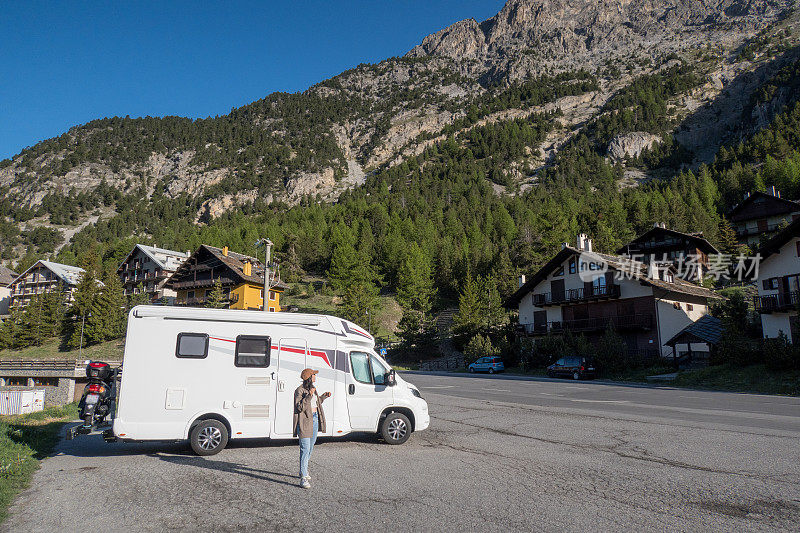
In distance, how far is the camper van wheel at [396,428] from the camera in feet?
32.8

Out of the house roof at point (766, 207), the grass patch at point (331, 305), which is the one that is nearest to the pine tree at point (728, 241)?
the house roof at point (766, 207)

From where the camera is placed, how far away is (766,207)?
74.6 m

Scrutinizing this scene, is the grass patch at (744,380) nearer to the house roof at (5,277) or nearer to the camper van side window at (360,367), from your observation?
the camper van side window at (360,367)

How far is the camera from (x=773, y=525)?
508 centimetres

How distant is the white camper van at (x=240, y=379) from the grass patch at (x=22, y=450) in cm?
153

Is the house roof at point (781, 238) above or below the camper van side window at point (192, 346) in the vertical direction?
above

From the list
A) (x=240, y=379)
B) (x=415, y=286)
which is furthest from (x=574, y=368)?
(x=415, y=286)

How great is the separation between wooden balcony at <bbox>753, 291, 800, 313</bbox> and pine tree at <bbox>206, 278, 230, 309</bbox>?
52.2 m

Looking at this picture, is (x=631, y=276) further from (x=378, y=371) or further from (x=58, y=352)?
(x=58, y=352)

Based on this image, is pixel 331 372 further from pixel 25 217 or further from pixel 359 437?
pixel 25 217

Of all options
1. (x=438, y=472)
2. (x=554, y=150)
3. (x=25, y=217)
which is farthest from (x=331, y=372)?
(x=25, y=217)

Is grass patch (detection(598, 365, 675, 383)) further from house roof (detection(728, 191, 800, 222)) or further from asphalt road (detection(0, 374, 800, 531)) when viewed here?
house roof (detection(728, 191, 800, 222))

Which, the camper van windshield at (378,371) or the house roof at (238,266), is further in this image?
the house roof at (238,266)

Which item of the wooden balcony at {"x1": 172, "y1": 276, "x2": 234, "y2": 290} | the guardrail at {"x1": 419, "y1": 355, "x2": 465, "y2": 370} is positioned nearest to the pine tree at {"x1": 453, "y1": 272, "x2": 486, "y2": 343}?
the guardrail at {"x1": 419, "y1": 355, "x2": 465, "y2": 370}
